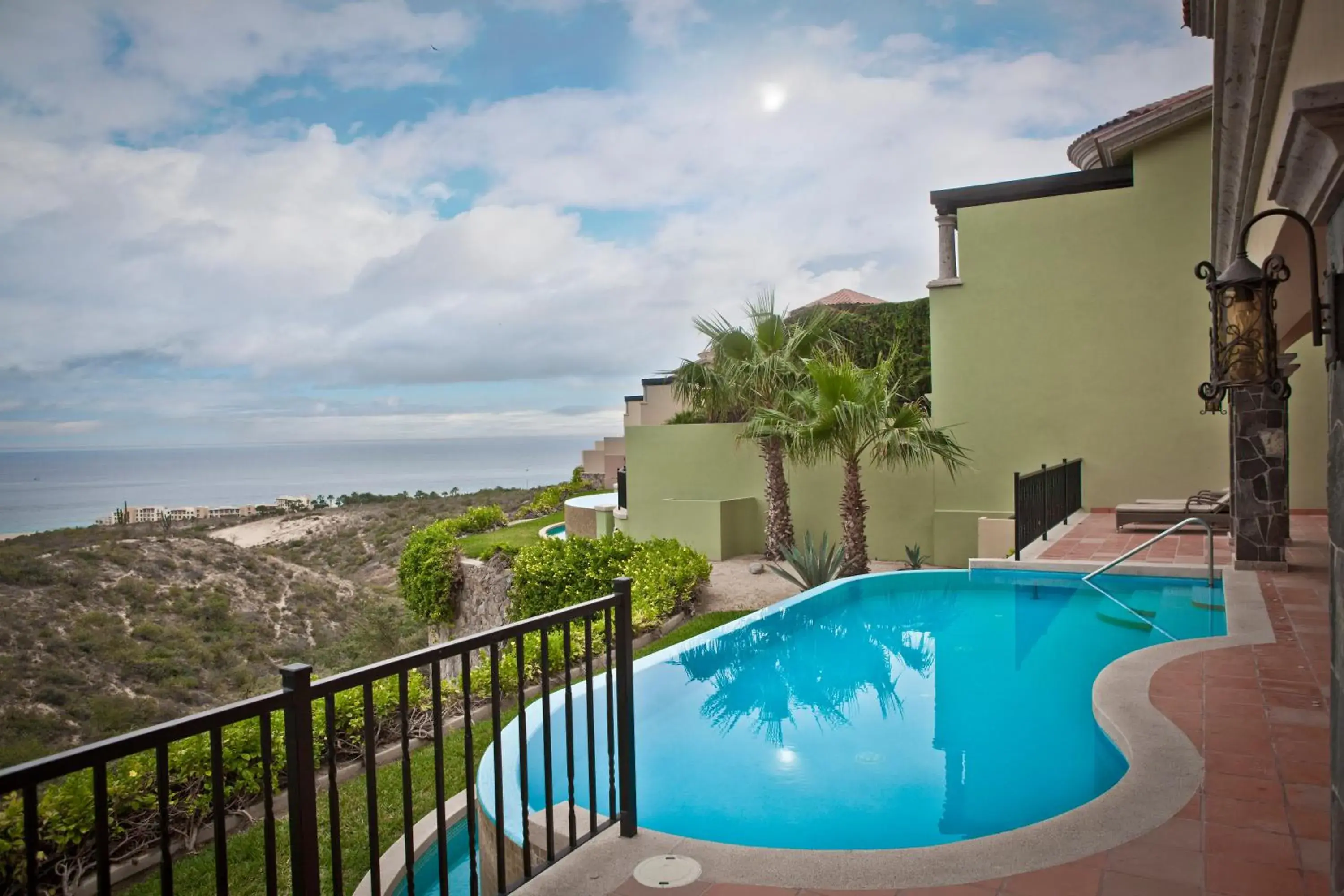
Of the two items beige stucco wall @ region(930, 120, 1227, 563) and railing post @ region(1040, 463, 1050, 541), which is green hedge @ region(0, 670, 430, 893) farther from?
beige stucco wall @ region(930, 120, 1227, 563)

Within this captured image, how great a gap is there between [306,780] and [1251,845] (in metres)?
Result: 3.02

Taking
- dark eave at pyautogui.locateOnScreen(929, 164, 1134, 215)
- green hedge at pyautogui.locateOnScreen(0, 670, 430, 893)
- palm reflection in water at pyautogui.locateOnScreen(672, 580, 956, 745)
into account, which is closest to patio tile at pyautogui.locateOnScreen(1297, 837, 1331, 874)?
palm reflection in water at pyautogui.locateOnScreen(672, 580, 956, 745)

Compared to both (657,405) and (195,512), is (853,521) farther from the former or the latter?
(195,512)

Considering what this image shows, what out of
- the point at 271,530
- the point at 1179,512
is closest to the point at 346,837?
the point at 1179,512

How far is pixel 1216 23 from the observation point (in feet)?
11.1

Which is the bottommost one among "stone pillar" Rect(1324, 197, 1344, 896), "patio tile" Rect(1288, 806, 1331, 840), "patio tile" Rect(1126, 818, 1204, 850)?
"patio tile" Rect(1126, 818, 1204, 850)

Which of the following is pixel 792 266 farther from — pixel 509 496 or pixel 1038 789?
pixel 1038 789

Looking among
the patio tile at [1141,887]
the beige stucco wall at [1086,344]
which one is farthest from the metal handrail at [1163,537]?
the patio tile at [1141,887]

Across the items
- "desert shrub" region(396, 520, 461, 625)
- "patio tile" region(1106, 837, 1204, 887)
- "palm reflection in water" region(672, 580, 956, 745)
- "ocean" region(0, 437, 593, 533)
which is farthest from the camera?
"ocean" region(0, 437, 593, 533)

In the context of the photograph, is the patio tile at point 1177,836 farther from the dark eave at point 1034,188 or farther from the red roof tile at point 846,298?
the red roof tile at point 846,298

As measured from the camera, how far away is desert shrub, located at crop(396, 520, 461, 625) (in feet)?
61.0

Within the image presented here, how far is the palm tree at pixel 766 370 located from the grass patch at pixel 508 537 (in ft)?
16.6

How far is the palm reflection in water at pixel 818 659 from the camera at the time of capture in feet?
19.8

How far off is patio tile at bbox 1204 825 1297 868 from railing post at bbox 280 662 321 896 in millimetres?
2808
